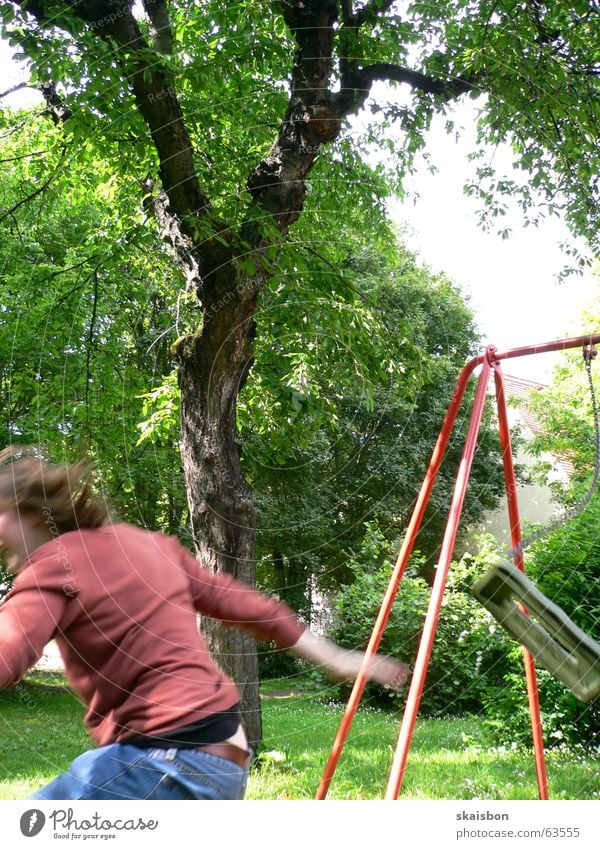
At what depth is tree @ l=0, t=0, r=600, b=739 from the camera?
2.21 meters

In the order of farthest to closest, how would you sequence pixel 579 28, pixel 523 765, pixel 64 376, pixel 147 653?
1. pixel 523 765
2. pixel 579 28
3. pixel 64 376
4. pixel 147 653

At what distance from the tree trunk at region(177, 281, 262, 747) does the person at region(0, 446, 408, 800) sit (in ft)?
3.72

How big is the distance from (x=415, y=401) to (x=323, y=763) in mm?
1029

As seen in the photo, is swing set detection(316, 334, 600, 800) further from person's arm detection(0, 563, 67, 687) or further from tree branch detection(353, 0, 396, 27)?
tree branch detection(353, 0, 396, 27)

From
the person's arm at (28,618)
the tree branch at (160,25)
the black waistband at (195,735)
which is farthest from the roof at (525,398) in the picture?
the person's arm at (28,618)

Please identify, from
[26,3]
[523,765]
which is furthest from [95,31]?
[523,765]

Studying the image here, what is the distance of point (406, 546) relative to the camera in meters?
1.90

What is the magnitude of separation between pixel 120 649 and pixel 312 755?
1.47 m

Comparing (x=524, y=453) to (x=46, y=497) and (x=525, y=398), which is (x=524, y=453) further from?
(x=46, y=497)

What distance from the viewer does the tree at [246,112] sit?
2.21 meters

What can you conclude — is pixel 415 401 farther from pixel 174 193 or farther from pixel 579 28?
pixel 579 28

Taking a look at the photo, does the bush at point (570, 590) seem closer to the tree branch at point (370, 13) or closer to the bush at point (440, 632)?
the bush at point (440, 632)
